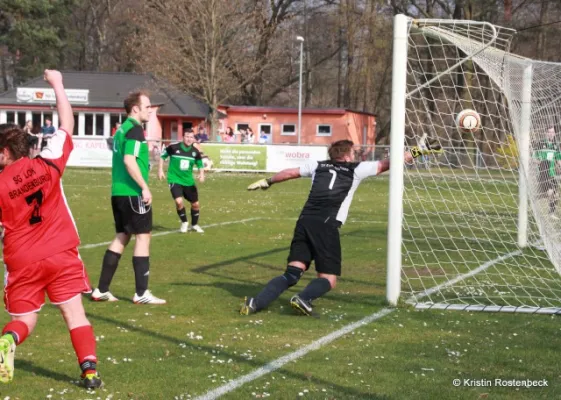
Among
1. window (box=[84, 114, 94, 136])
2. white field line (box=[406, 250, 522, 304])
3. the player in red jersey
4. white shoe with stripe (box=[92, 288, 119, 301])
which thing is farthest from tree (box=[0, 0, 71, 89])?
the player in red jersey

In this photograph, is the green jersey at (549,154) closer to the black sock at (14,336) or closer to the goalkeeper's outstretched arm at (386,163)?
the goalkeeper's outstretched arm at (386,163)

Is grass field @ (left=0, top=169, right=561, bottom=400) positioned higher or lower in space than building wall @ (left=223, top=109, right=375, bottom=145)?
lower

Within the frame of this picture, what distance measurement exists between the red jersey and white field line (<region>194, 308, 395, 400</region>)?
1.41 meters

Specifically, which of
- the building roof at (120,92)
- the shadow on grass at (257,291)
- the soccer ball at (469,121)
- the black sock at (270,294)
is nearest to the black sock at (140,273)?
the shadow on grass at (257,291)

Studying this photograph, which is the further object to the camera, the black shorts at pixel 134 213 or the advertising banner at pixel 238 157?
the advertising banner at pixel 238 157

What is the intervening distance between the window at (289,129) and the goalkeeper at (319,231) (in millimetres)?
47172

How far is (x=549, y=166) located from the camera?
10930 mm

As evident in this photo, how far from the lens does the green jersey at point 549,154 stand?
10.3m

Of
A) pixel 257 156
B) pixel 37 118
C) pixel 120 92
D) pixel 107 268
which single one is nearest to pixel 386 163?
pixel 107 268

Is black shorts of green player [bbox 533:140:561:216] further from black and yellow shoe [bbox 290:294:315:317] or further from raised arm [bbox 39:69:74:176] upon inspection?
raised arm [bbox 39:69:74:176]

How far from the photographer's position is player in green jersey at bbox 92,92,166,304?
8.27 metres

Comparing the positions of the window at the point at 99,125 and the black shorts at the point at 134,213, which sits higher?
the window at the point at 99,125

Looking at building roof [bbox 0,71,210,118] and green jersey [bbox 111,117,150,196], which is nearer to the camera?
green jersey [bbox 111,117,150,196]

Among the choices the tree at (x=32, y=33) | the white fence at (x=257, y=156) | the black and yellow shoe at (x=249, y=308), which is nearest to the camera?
the black and yellow shoe at (x=249, y=308)
